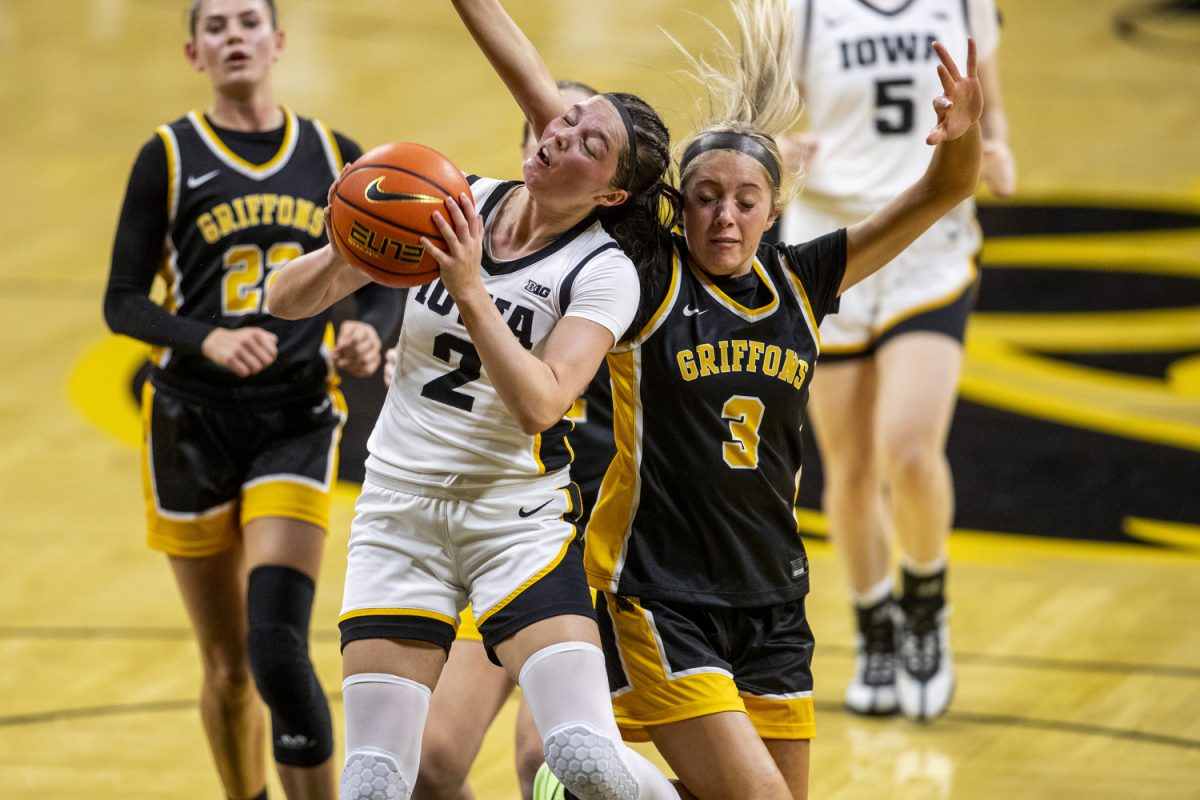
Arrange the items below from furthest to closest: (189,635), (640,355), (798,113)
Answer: (189,635)
(798,113)
(640,355)

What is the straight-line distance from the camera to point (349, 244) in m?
→ 3.52

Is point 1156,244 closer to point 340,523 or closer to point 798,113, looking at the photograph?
point 340,523

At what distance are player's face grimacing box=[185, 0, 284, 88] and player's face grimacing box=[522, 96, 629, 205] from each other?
1.31 metres

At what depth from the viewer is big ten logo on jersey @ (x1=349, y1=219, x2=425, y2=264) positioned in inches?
135

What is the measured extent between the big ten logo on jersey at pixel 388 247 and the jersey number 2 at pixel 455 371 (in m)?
0.30

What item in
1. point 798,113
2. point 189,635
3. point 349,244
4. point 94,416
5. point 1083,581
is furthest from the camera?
point 94,416

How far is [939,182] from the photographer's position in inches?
151

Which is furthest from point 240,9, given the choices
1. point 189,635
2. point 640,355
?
point 189,635

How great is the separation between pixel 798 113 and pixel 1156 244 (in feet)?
22.0

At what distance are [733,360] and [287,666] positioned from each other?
4.45 ft

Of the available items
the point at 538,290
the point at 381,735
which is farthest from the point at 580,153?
the point at 381,735

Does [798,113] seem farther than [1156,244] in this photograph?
No

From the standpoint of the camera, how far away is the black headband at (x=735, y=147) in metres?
3.84

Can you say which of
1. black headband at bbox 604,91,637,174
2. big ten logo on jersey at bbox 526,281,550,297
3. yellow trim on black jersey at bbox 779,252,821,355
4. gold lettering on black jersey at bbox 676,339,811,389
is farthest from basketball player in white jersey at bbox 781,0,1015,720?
big ten logo on jersey at bbox 526,281,550,297
